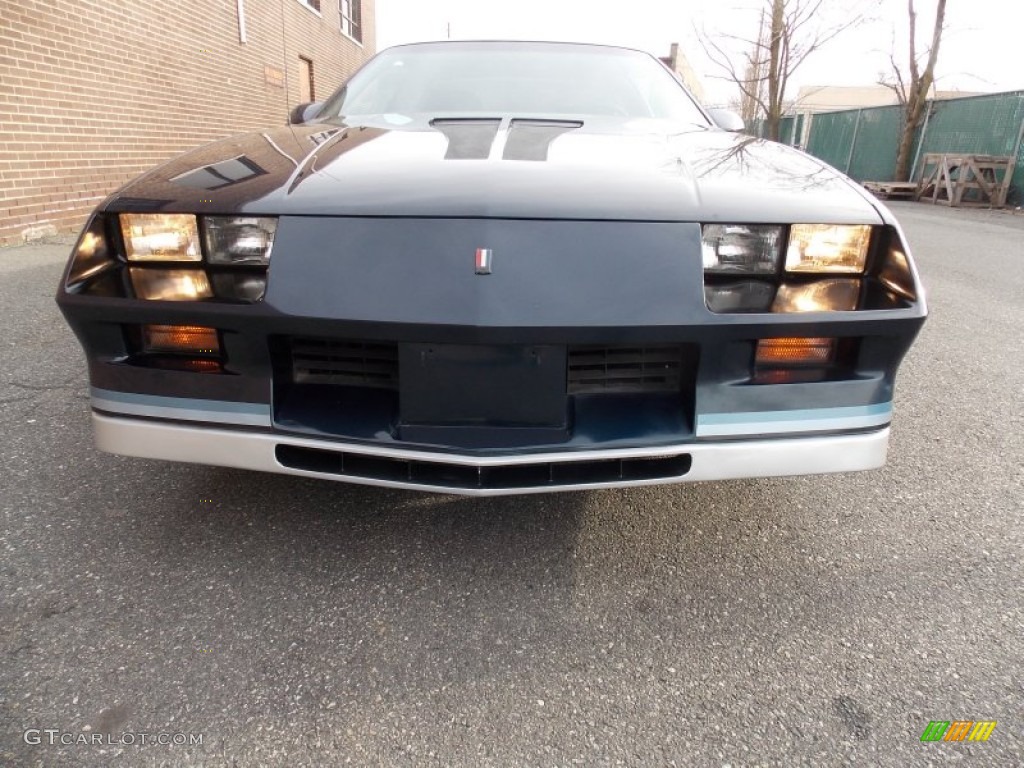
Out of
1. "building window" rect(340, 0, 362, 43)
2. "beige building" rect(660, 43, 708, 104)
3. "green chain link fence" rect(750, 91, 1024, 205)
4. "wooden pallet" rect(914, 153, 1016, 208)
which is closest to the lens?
"wooden pallet" rect(914, 153, 1016, 208)

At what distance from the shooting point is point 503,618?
1527 millimetres

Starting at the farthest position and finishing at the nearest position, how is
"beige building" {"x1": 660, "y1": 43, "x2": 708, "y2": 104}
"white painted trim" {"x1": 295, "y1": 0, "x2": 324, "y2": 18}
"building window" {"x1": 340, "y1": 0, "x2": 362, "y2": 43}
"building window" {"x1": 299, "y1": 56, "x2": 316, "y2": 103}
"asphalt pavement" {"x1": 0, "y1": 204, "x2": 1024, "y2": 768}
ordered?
"beige building" {"x1": 660, "y1": 43, "x2": 708, "y2": 104}
"building window" {"x1": 340, "y1": 0, "x2": 362, "y2": 43}
"building window" {"x1": 299, "y1": 56, "x2": 316, "y2": 103}
"white painted trim" {"x1": 295, "y1": 0, "x2": 324, "y2": 18}
"asphalt pavement" {"x1": 0, "y1": 204, "x2": 1024, "y2": 768}

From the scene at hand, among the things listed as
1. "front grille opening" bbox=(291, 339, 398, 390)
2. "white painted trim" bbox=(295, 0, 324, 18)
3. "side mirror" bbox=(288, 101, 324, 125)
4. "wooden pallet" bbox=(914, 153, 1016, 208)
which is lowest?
"wooden pallet" bbox=(914, 153, 1016, 208)

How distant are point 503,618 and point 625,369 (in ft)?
2.07

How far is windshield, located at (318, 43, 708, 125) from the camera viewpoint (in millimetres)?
2432

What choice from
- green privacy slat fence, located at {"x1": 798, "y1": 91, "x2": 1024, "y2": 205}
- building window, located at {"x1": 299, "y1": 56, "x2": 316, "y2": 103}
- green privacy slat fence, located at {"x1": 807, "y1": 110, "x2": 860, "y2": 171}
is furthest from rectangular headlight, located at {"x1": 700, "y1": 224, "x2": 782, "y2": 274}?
green privacy slat fence, located at {"x1": 807, "y1": 110, "x2": 860, "y2": 171}

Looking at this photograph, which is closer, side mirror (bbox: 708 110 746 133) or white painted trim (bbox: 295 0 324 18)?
side mirror (bbox: 708 110 746 133)

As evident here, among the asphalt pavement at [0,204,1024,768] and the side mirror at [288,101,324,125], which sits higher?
the side mirror at [288,101,324,125]

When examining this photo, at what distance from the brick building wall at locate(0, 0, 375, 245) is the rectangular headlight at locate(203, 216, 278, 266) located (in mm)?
4999

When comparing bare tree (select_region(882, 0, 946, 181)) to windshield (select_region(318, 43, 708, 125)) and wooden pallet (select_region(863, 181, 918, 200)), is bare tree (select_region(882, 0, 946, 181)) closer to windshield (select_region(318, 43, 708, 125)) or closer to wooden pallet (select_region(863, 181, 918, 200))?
wooden pallet (select_region(863, 181, 918, 200))

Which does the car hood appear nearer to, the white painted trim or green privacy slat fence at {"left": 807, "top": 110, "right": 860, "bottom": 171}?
the white painted trim

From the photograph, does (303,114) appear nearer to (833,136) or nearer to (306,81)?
(306,81)

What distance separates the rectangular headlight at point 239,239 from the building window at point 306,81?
1174 cm

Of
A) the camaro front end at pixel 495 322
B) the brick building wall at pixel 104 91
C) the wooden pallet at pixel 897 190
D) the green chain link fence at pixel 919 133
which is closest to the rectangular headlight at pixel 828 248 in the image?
the camaro front end at pixel 495 322
